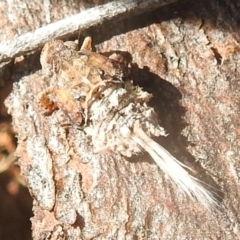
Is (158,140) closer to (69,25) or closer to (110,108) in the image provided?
(110,108)

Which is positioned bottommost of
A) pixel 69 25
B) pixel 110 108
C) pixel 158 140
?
pixel 158 140

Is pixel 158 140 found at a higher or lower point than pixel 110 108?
lower

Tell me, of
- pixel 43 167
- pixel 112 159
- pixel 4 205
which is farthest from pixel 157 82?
pixel 4 205

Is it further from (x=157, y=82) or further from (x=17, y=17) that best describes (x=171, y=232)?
(x=17, y=17)

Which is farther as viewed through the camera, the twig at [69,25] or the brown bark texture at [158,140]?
the twig at [69,25]

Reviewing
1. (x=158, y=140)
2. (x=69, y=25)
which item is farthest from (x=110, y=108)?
(x=69, y=25)

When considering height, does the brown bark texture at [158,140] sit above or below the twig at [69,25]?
below
